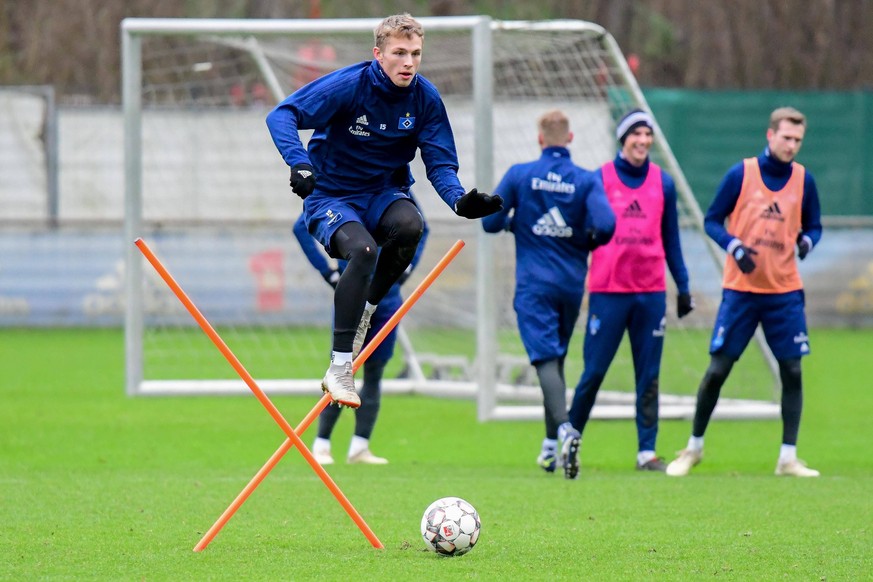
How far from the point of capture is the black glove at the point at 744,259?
29.3ft

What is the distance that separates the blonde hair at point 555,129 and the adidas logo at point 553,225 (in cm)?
44

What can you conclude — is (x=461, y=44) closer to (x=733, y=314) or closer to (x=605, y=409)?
(x=605, y=409)

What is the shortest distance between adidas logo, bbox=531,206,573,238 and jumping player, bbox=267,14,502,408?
7.80ft

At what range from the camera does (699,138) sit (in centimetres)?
2053

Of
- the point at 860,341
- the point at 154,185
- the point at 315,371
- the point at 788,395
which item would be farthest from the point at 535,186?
the point at 154,185

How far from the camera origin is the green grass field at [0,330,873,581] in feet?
20.2

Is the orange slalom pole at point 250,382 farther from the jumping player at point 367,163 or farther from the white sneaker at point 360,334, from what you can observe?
the white sneaker at point 360,334

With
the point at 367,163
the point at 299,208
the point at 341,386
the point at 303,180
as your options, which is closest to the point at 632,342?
the point at 367,163

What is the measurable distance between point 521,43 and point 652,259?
3.58m

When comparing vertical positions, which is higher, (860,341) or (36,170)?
(36,170)

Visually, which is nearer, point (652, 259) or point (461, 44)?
point (652, 259)

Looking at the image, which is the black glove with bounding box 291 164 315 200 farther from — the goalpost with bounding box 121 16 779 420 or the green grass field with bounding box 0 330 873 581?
the goalpost with bounding box 121 16 779 420

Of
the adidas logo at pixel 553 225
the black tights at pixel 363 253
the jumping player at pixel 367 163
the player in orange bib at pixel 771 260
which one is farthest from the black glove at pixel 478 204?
the player in orange bib at pixel 771 260

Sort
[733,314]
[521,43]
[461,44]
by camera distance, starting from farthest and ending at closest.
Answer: [461,44]
[521,43]
[733,314]
